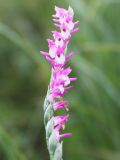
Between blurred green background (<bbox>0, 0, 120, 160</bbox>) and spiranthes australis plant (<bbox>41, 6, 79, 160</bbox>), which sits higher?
blurred green background (<bbox>0, 0, 120, 160</bbox>)

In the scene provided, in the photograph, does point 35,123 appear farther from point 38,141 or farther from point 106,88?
point 106,88

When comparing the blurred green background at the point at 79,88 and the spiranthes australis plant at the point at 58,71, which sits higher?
the blurred green background at the point at 79,88

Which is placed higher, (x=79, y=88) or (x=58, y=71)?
(x=79, y=88)

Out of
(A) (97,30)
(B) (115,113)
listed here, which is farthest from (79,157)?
(A) (97,30)

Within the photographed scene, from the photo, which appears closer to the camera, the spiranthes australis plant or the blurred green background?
the spiranthes australis plant

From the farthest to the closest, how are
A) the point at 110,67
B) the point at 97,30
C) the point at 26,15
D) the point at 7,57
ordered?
the point at 26,15, the point at 7,57, the point at 97,30, the point at 110,67
